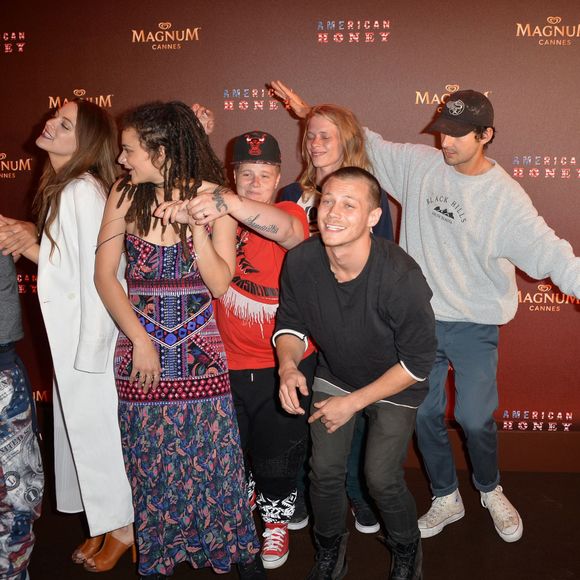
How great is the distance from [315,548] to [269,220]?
4.37 feet

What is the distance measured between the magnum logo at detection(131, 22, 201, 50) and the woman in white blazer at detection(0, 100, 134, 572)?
1215mm

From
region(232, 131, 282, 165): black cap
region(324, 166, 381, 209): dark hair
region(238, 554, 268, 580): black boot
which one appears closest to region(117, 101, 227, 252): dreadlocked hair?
region(232, 131, 282, 165): black cap

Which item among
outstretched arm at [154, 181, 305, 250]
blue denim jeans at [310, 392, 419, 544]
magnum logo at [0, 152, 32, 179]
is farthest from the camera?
magnum logo at [0, 152, 32, 179]

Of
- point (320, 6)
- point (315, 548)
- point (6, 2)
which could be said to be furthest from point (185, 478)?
point (6, 2)

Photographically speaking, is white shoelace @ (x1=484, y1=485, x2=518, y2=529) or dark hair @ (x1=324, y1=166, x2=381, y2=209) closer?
dark hair @ (x1=324, y1=166, x2=381, y2=209)

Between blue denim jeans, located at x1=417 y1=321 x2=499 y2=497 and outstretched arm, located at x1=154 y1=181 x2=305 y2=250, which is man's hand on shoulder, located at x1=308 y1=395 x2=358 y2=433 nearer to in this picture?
outstretched arm, located at x1=154 y1=181 x2=305 y2=250

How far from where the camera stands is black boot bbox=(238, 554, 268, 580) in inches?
86.6

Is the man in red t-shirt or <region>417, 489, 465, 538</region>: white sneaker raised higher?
the man in red t-shirt

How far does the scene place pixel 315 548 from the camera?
2.59m

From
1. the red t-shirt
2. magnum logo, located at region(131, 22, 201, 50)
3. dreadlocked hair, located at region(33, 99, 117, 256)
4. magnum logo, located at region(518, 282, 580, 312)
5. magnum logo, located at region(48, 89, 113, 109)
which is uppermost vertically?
magnum logo, located at region(131, 22, 201, 50)

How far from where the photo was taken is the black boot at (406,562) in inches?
87.0

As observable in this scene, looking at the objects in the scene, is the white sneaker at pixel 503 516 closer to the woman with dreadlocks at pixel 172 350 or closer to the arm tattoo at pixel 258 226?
the woman with dreadlocks at pixel 172 350

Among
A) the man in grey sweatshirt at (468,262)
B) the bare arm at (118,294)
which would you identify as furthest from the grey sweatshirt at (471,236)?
the bare arm at (118,294)

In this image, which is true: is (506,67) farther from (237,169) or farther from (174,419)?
(174,419)
